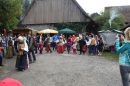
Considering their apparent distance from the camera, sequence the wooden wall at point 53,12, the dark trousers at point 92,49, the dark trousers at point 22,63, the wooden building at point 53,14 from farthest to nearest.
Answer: the wooden wall at point 53,12
the wooden building at point 53,14
the dark trousers at point 92,49
the dark trousers at point 22,63

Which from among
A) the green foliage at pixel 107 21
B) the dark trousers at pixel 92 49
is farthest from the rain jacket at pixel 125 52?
the green foliage at pixel 107 21

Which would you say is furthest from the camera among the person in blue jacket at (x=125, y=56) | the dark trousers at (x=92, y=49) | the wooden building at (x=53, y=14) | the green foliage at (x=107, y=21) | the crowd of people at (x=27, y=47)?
the wooden building at (x=53, y=14)

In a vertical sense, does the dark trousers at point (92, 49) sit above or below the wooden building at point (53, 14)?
below

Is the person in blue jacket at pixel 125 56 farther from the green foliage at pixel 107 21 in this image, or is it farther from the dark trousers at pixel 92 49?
the green foliage at pixel 107 21

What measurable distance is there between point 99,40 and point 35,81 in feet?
44.9

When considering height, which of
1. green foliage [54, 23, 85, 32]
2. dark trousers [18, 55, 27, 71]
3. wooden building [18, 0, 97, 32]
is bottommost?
dark trousers [18, 55, 27, 71]

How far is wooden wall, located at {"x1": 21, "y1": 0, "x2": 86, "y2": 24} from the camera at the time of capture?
105 feet

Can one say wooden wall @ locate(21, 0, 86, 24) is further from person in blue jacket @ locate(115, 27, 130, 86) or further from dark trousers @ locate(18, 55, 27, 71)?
person in blue jacket @ locate(115, 27, 130, 86)

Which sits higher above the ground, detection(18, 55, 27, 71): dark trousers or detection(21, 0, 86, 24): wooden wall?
detection(21, 0, 86, 24): wooden wall

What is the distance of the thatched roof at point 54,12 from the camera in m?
32.1

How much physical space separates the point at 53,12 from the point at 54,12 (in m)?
0.15

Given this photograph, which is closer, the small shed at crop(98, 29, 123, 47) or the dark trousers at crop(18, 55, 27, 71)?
the dark trousers at crop(18, 55, 27, 71)

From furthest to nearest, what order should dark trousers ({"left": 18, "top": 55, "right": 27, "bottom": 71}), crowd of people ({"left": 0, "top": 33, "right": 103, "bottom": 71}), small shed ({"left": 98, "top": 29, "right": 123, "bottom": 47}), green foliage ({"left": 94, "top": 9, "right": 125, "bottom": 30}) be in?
1. green foliage ({"left": 94, "top": 9, "right": 125, "bottom": 30})
2. small shed ({"left": 98, "top": 29, "right": 123, "bottom": 47})
3. crowd of people ({"left": 0, "top": 33, "right": 103, "bottom": 71})
4. dark trousers ({"left": 18, "top": 55, "right": 27, "bottom": 71})

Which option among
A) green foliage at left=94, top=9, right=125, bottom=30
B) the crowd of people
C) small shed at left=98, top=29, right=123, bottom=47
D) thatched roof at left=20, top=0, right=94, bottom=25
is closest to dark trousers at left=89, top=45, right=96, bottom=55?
the crowd of people
